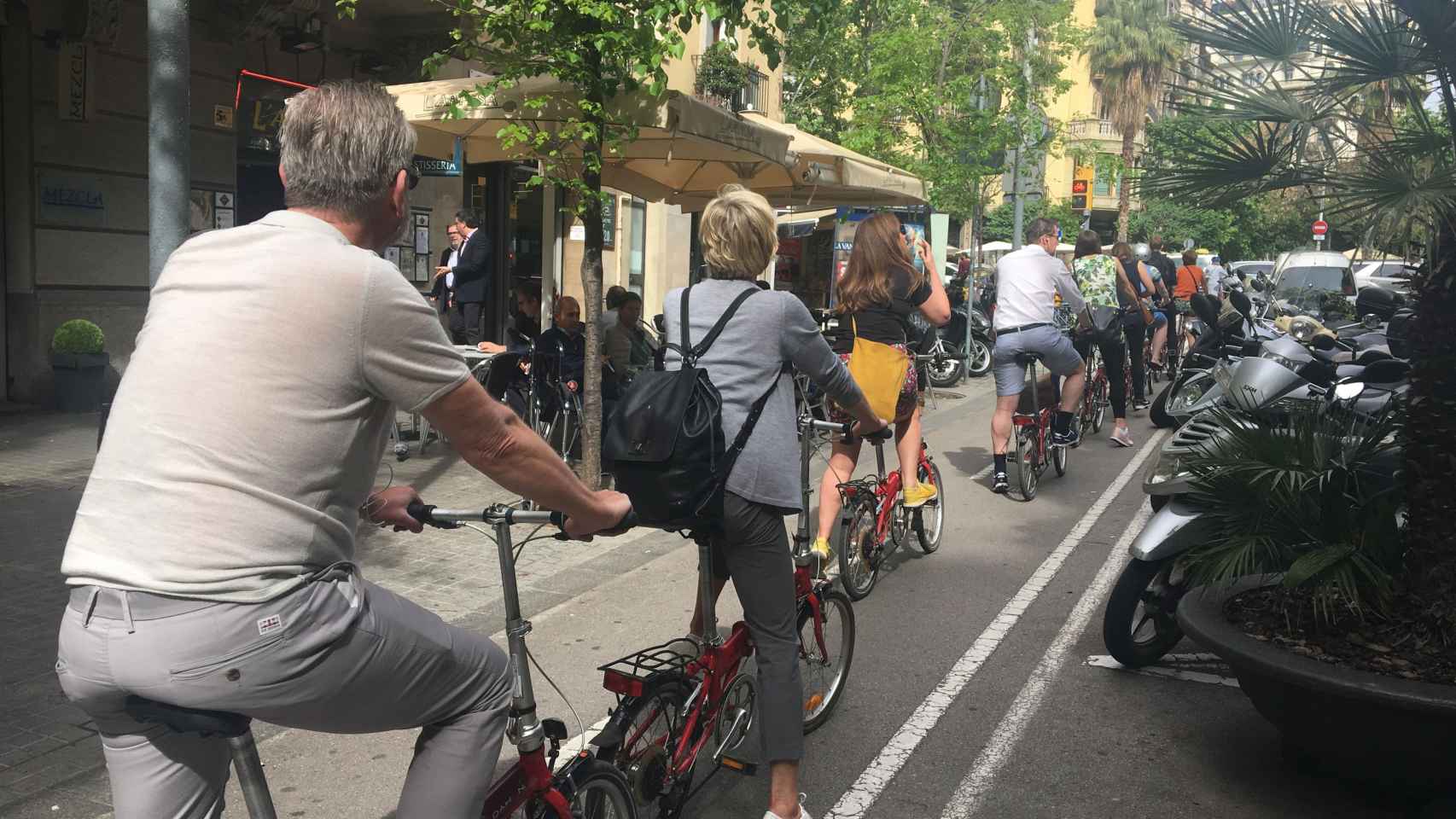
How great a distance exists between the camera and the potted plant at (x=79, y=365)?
10.5 m

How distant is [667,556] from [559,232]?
10159 mm

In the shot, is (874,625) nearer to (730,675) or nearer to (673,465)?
(730,675)

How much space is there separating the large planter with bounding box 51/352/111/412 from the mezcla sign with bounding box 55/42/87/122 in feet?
6.82

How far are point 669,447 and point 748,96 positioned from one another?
68.7ft

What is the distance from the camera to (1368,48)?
4.09 metres

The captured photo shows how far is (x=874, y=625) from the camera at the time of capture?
19.3 feet

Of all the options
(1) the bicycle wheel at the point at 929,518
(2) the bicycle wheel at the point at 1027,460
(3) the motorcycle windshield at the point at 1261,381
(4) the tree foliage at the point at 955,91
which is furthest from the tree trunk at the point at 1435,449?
(4) the tree foliage at the point at 955,91

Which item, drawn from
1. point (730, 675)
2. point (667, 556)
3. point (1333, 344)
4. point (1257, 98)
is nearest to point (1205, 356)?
point (1333, 344)

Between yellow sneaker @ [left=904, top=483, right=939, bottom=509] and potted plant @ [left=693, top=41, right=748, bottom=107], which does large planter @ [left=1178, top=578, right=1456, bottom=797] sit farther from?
potted plant @ [left=693, top=41, right=748, bottom=107]

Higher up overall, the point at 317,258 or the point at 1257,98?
the point at 1257,98

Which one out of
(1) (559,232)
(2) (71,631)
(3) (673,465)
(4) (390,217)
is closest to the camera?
(2) (71,631)

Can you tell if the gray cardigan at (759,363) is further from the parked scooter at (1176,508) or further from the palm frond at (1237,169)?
the parked scooter at (1176,508)

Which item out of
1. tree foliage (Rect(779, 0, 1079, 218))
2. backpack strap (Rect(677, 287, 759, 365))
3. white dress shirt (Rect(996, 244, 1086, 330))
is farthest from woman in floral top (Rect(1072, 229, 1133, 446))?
backpack strap (Rect(677, 287, 759, 365))

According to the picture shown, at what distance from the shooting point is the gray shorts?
8688 mm
